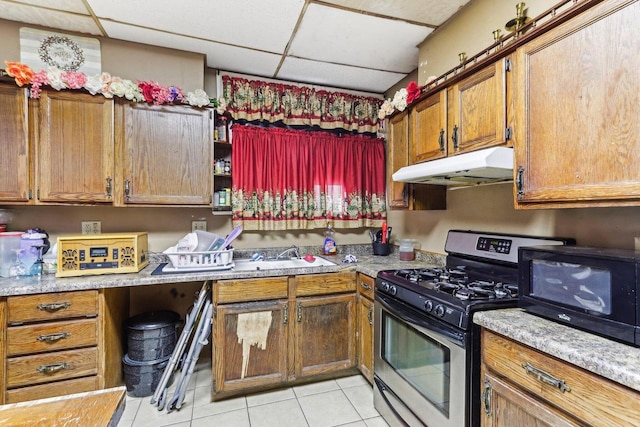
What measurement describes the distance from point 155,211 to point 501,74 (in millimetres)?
2544

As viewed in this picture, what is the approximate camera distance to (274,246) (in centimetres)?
283

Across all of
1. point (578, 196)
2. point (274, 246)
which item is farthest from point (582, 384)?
point (274, 246)

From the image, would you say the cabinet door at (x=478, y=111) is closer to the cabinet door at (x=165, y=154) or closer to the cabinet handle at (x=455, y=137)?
the cabinet handle at (x=455, y=137)

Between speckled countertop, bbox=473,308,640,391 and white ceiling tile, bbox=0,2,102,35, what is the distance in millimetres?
2926

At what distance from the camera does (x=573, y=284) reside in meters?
1.13

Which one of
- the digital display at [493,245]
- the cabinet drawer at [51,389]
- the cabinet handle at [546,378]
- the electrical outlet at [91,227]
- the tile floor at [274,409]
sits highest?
the electrical outlet at [91,227]

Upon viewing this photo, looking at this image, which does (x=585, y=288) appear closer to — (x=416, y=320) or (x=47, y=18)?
(x=416, y=320)

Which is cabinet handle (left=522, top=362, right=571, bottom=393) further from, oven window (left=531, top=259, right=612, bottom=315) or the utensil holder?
the utensil holder

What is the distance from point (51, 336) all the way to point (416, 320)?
6.75ft

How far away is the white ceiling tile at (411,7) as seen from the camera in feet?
6.03

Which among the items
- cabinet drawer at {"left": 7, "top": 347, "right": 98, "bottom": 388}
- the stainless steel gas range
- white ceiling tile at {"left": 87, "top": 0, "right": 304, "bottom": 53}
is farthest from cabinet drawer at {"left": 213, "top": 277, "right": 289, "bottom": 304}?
white ceiling tile at {"left": 87, "top": 0, "right": 304, "bottom": 53}

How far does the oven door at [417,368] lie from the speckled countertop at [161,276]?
395 mm

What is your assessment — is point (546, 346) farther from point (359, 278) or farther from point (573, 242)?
point (359, 278)

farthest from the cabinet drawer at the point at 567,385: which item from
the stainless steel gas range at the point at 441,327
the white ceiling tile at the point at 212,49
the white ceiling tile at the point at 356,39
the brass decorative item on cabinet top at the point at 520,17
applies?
the white ceiling tile at the point at 212,49
